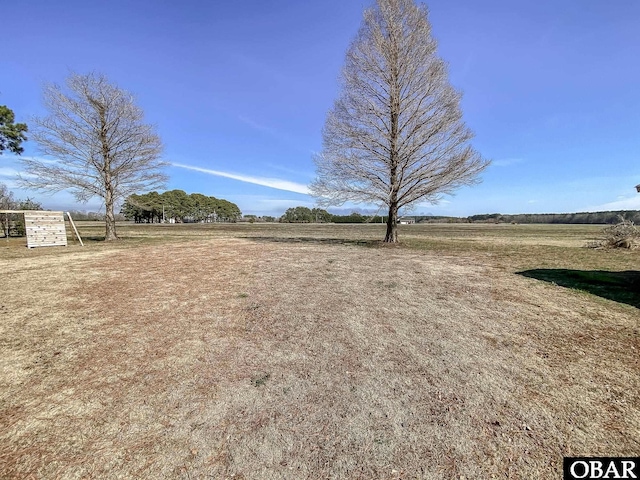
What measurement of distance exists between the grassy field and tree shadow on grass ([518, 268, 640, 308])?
0.34 feet

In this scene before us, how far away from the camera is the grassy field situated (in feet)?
6.66

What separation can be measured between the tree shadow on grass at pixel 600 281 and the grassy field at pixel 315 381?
0.34 feet

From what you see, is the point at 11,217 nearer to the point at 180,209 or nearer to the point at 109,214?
the point at 109,214

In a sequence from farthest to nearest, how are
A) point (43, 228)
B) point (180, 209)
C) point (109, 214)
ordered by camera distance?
point (180, 209), point (109, 214), point (43, 228)

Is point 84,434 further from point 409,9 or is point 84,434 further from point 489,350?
point 409,9

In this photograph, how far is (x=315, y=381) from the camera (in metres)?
2.95

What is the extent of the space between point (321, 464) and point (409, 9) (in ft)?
56.8

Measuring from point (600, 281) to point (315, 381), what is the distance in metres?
7.69

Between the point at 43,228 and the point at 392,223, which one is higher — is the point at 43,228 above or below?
below

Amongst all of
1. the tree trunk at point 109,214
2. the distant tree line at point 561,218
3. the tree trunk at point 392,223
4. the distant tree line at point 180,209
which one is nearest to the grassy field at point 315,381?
the tree trunk at point 392,223

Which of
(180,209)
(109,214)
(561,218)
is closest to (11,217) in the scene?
(109,214)

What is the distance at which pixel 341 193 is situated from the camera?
1476cm

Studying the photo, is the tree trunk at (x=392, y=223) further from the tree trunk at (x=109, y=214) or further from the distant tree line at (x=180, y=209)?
the distant tree line at (x=180, y=209)

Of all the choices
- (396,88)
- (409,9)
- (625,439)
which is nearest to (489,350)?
(625,439)
